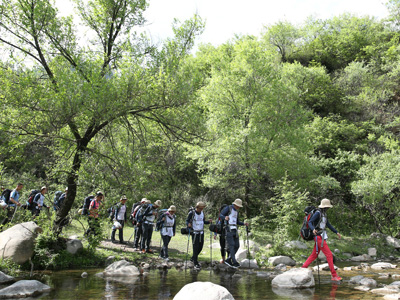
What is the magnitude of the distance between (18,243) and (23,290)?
2801 millimetres

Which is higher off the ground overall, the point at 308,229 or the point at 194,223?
the point at 194,223

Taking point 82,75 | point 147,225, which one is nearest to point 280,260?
point 147,225

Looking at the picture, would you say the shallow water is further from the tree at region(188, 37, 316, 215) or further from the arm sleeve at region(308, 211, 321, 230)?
the tree at region(188, 37, 316, 215)

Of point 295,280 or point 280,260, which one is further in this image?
point 280,260

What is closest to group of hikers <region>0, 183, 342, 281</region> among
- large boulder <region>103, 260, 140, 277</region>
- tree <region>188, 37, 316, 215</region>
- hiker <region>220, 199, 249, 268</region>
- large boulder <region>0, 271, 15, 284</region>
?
hiker <region>220, 199, 249, 268</region>

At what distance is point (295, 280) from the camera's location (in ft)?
27.2

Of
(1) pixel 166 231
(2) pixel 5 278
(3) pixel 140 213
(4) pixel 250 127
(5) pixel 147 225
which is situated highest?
(4) pixel 250 127

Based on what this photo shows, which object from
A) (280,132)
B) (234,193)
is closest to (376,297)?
(280,132)

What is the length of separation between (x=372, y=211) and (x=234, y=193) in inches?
363

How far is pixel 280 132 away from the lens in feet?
68.3

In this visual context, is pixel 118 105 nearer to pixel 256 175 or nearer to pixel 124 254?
pixel 124 254

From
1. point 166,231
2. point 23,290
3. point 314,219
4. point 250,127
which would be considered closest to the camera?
point 23,290

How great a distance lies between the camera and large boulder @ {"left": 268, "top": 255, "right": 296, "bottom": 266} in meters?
12.7

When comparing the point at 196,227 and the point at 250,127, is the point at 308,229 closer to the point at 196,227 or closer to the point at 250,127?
the point at 196,227
